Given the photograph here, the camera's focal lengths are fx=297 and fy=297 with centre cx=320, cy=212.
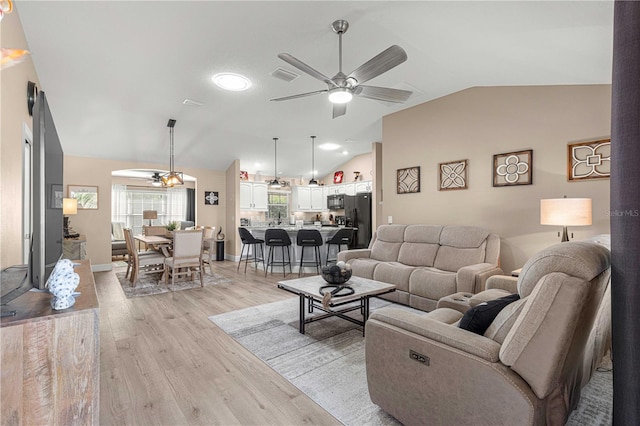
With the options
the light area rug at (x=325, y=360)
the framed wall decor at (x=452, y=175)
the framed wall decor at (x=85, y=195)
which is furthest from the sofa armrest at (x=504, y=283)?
the framed wall decor at (x=85, y=195)

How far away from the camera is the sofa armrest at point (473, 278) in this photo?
322cm

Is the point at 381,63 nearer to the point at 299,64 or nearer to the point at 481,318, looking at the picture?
the point at 299,64

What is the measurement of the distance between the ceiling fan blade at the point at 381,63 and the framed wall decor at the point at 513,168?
7.62 ft

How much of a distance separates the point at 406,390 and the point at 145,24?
3570 millimetres

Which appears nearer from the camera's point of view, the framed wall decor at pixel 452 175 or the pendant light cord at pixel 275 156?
the framed wall decor at pixel 452 175

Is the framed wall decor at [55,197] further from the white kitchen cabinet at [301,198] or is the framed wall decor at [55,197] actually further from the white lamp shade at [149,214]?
the white lamp shade at [149,214]

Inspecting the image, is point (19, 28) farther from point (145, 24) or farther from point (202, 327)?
point (202, 327)

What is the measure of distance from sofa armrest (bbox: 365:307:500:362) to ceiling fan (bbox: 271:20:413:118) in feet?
6.24

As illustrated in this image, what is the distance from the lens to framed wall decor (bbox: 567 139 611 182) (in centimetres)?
307

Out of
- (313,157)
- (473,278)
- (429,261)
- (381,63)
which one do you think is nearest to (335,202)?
(313,157)

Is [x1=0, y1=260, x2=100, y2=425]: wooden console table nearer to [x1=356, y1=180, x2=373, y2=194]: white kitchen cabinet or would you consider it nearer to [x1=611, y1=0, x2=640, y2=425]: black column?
[x1=611, y1=0, x2=640, y2=425]: black column

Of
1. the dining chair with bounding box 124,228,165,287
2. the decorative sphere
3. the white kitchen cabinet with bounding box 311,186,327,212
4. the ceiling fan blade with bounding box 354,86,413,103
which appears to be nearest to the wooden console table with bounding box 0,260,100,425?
the decorative sphere

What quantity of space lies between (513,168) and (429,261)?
1597 mm

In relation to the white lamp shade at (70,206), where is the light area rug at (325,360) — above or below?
below
